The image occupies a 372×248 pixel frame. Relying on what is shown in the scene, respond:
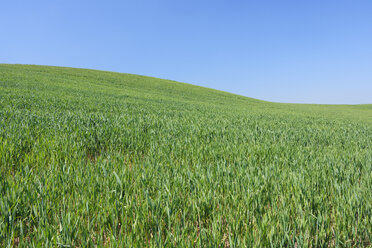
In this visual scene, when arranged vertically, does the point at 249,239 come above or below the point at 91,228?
above

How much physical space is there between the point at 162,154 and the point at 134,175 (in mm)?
934

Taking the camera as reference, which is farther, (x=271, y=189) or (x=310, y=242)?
(x=271, y=189)

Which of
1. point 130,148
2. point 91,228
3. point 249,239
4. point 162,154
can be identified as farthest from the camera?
point 130,148

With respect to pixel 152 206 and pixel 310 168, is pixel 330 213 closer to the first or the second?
pixel 310 168

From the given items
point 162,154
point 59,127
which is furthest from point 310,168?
point 59,127

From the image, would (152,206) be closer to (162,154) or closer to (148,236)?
(148,236)

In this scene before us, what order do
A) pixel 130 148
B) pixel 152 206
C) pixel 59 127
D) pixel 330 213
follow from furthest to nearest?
1. pixel 59 127
2. pixel 130 148
3. pixel 330 213
4. pixel 152 206

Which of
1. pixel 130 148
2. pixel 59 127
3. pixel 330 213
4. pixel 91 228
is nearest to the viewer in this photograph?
pixel 91 228

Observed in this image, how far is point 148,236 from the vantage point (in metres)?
1.47

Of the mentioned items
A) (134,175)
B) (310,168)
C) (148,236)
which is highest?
(310,168)

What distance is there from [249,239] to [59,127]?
15.2 feet

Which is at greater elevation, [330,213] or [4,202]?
[330,213]

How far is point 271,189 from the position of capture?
201cm

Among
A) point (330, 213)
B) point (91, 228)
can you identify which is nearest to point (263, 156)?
point (330, 213)
